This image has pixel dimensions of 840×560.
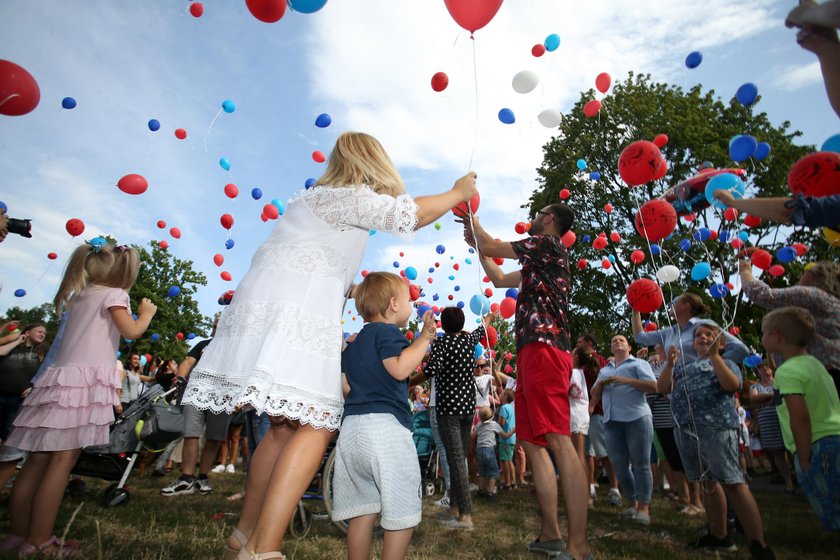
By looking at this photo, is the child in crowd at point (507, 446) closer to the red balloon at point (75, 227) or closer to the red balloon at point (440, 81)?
the red balloon at point (440, 81)

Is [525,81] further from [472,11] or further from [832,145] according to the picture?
[832,145]

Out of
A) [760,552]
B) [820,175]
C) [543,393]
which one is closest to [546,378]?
[543,393]

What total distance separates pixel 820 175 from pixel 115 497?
5.62 meters

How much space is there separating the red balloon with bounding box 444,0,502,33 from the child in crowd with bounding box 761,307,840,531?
8.84 feet

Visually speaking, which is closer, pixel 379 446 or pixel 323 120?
pixel 379 446

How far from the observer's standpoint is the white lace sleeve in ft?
6.77

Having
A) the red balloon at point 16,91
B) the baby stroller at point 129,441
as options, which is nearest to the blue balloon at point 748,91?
the red balloon at point 16,91

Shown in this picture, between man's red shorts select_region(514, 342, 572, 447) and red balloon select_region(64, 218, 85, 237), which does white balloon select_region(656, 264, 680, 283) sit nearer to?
man's red shorts select_region(514, 342, 572, 447)

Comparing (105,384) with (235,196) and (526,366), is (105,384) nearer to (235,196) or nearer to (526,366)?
(526,366)

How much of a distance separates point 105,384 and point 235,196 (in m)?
5.74

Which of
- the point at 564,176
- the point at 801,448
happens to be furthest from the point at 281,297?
the point at 564,176

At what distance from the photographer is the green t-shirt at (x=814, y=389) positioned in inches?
100

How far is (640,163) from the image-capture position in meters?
4.31

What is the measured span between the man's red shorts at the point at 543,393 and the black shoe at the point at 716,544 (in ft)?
5.02
